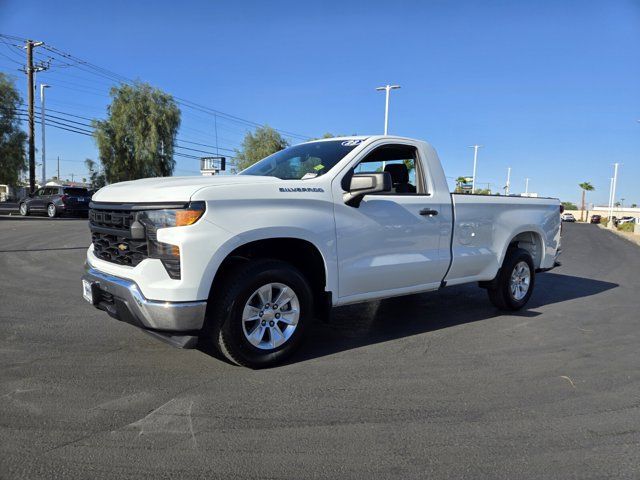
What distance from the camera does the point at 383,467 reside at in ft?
8.50

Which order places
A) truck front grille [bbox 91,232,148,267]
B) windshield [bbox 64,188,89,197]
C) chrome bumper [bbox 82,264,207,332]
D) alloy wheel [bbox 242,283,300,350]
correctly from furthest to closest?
1. windshield [bbox 64,188,89,197]
2. alloy wheel [bbox 242,283,300,350]
3. truck front grille [bbox 91,232,148,267]
4. chrome bumper [bbox 82,264,207,332]

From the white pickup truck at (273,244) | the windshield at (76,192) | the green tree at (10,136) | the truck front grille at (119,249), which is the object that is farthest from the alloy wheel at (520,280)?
the green tree at (10,136)

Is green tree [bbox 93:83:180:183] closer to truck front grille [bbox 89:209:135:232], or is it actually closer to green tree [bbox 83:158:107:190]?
green tree [bbox 83:158:107:190]

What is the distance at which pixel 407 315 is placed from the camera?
19.5ft

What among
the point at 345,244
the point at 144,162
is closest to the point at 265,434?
the point at 345,244

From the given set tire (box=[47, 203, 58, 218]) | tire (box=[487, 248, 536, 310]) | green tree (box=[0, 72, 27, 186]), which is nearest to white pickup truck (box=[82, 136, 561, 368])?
tire (box=[487, 248, 536, 310])

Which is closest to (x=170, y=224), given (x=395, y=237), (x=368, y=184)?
(x=368, y=184)

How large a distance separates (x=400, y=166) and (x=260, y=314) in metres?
2.67

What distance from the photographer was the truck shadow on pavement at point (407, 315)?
4.77m

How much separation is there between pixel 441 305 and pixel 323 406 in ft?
12.2

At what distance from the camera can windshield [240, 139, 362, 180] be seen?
4543 mm

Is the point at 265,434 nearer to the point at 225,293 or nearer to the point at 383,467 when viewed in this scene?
the point at 383,467

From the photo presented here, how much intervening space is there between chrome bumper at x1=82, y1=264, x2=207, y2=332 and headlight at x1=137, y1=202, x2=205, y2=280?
0.24 m

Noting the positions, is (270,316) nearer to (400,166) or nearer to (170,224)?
(170,224)
